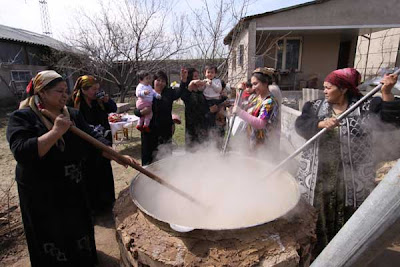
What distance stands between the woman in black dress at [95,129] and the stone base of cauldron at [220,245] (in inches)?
75.7

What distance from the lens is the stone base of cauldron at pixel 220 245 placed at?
1324 millimetres

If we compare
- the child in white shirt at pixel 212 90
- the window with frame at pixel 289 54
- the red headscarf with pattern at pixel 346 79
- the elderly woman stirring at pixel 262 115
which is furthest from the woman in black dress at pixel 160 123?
the window with frame at pixel 289 54

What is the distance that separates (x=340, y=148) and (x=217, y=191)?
1.24m

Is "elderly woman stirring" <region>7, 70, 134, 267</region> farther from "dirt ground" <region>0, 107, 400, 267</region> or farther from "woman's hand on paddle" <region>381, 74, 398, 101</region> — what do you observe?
"woman's hand on paddle" <region>381, 74, 398, 101</region>

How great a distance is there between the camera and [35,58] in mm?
15305


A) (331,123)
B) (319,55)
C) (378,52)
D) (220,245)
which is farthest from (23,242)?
(378,52)

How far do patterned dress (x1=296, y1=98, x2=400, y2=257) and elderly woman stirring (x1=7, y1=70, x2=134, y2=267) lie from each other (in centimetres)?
206

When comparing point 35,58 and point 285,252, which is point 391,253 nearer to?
point 285,252

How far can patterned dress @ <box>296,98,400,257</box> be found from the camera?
2.07 m

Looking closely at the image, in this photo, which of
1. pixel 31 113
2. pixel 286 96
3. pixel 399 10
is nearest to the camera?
pixel 31 113

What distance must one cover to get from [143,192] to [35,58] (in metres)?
17.3

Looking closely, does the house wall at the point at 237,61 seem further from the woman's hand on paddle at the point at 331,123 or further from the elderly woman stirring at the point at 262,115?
the woman's hand on paddle at the point at 331,123

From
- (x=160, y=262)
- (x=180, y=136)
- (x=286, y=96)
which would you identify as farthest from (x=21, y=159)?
(x=286, y=96)

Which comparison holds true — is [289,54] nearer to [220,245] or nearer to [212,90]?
[212,90]
